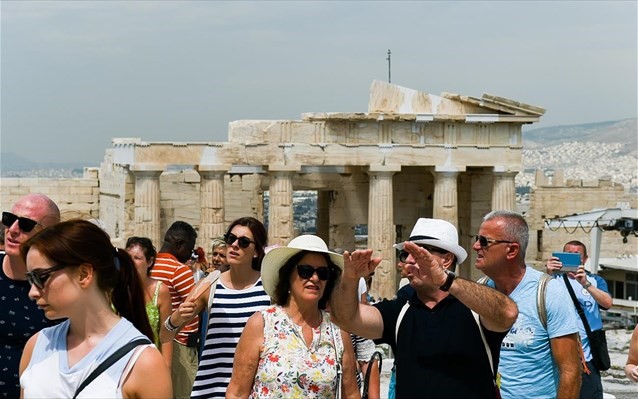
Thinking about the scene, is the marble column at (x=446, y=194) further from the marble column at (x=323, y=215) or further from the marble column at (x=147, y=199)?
the marble column at (x=147, y=199)

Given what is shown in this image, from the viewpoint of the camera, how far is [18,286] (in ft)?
19.8

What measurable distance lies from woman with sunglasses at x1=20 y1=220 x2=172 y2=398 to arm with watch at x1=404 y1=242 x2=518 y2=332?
138 centimetres

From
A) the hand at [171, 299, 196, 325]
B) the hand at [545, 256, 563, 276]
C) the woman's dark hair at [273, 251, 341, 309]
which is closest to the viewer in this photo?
the woman's dark hair at [273, 251, 341, 309]

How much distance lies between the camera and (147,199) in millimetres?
26469

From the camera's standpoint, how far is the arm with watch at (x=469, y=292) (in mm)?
5371

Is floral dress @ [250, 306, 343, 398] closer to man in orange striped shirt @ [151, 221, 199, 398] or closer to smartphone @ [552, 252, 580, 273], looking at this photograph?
man in orange striped shirt @ [151, 221, 199, 398]

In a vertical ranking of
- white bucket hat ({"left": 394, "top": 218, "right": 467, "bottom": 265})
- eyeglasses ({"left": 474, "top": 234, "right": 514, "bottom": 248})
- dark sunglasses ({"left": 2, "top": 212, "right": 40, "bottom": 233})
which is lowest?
eyeglasses ({"left": 474, "top": 234, "right": 514, "bottom": 248})

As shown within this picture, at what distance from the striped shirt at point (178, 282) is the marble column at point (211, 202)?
58.6ft

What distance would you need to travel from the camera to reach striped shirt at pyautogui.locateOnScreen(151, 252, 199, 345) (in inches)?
340

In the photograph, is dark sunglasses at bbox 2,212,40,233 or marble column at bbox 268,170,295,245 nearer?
dark sunglasses at bbox 2,212,40,233

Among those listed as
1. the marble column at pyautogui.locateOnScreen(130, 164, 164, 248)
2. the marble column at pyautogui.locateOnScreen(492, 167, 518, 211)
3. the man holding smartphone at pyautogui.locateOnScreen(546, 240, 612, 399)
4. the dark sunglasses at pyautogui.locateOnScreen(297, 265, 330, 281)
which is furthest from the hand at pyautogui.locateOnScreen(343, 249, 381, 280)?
the marble column at pyautogui.locateOnScreen(492, 167, 518, 211)

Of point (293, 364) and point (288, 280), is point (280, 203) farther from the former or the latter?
point (293, 364)

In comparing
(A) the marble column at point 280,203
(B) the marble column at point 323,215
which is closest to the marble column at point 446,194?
(A) the marble column at point 280,203

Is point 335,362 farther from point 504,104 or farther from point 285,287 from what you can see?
point 504,104
